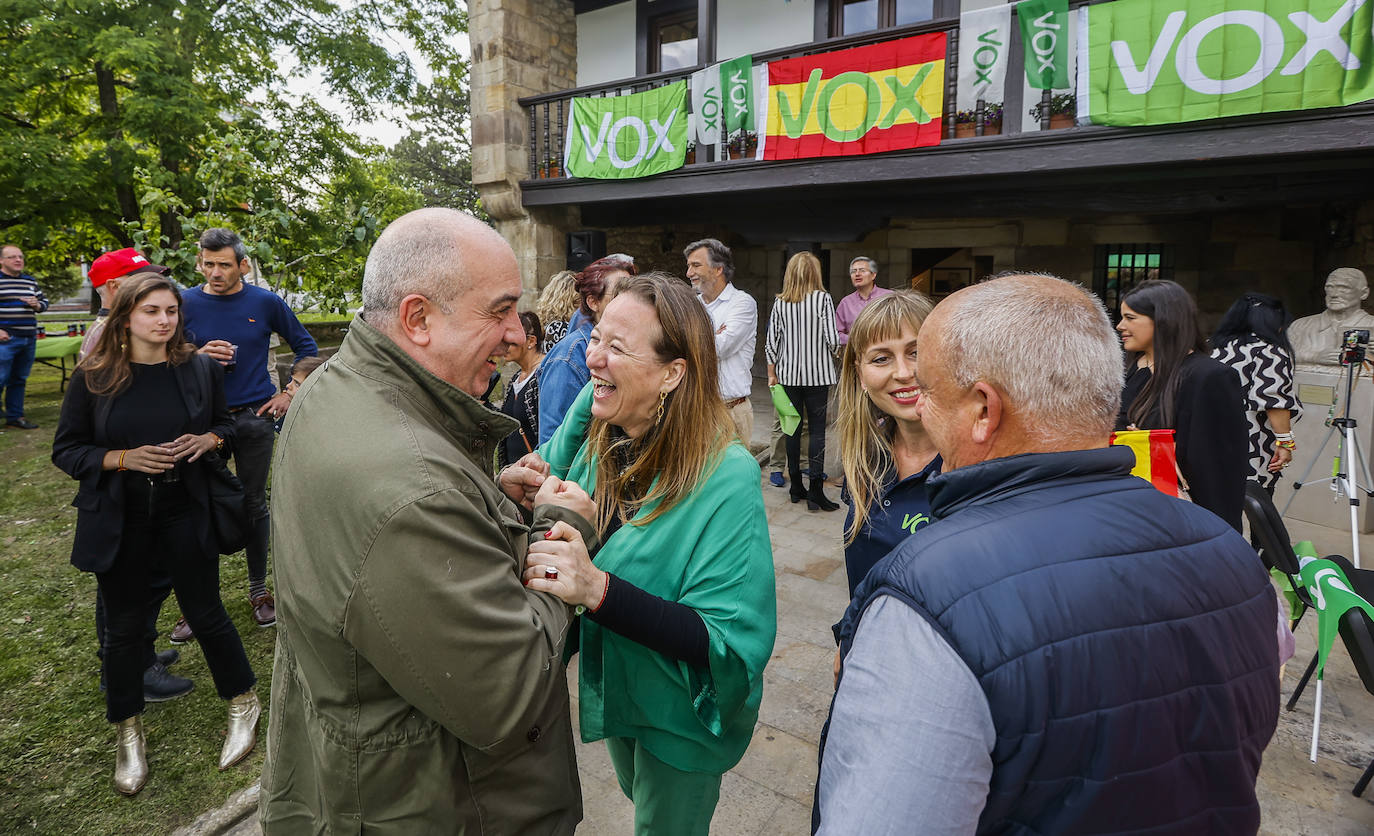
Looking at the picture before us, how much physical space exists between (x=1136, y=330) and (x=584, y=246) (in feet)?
26.4

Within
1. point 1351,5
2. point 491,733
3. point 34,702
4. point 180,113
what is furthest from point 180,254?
point 1351,5

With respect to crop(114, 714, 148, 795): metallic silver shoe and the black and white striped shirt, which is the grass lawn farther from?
the black and white striped shirt

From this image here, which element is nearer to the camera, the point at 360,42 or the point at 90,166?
the point at 90,166

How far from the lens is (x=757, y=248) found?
1242 centimetres

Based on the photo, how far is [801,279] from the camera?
18.0ft

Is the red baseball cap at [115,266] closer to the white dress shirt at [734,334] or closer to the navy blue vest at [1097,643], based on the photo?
the white dress shirt at [734,334]

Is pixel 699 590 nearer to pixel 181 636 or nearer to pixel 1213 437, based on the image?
pixel 1213 437

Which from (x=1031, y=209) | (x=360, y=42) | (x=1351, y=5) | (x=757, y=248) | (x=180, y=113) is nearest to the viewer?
(x=1351, y=5)

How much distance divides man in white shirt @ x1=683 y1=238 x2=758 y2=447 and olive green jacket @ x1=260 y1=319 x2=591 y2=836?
376 centimetres

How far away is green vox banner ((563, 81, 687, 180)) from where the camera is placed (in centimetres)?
807

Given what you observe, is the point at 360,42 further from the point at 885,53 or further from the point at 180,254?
the point at 885,53

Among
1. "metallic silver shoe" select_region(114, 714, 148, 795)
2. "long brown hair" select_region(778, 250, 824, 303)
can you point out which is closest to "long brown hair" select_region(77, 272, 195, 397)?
"metallic silver shoe" select_region(114, 714, 148, 795)

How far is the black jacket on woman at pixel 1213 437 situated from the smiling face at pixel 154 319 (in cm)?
388

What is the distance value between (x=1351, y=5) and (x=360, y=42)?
1238cm
